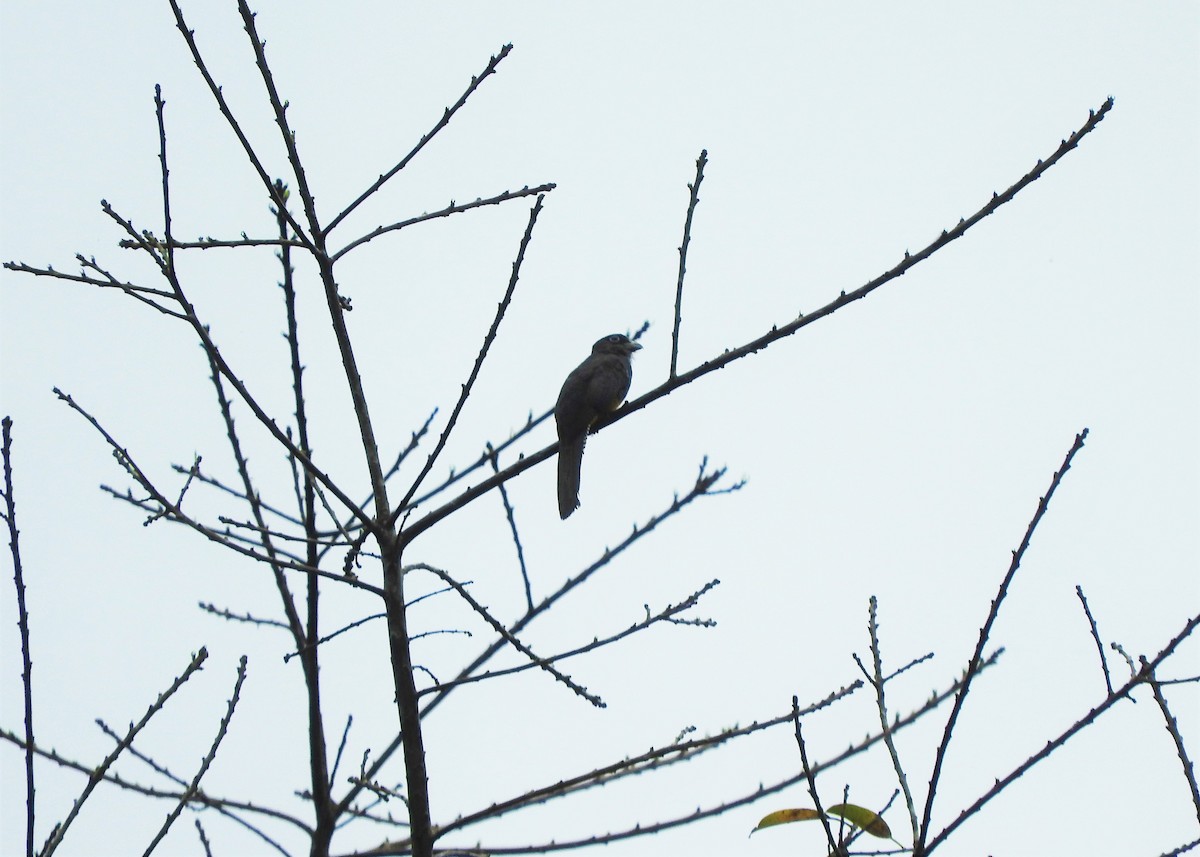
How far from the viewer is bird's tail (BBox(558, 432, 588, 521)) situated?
5617 mm

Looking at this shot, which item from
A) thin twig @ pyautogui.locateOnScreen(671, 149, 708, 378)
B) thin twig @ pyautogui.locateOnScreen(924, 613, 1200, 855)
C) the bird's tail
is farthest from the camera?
the bird's tail

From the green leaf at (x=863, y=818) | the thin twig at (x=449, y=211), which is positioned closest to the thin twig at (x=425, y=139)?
the thin twig at (x=449, y=211)

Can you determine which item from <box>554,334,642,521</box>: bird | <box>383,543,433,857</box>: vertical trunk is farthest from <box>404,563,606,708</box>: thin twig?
<box>554,334,642,521</box>: bird

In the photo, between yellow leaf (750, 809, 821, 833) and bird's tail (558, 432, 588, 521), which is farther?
bird's tail (558, 432, 588, 521)

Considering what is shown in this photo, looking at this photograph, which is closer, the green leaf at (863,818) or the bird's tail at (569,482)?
the green leaf at (863,818)

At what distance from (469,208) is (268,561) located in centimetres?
113

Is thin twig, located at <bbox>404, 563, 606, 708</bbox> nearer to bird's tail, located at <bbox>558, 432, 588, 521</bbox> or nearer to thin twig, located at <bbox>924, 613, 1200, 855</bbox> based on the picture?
thin twig, located at <bbox>924, 613, 1200, 855</bbox>

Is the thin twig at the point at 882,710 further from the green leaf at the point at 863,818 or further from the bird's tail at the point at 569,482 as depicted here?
the bird's tail at the point at 569,482

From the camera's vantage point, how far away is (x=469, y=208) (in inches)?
137

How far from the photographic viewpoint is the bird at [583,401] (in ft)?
18.6

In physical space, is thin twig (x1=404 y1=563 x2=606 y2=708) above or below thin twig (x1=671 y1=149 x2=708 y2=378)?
below

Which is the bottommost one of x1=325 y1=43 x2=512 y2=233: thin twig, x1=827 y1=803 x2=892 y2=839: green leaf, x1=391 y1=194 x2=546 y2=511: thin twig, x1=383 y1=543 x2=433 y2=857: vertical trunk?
x1=827 y1=803 x2=892 y2=839: green leaf

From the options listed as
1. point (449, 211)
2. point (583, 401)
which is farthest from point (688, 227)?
point (583, 401)

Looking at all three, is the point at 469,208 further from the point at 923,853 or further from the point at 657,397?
the point at 923,853
